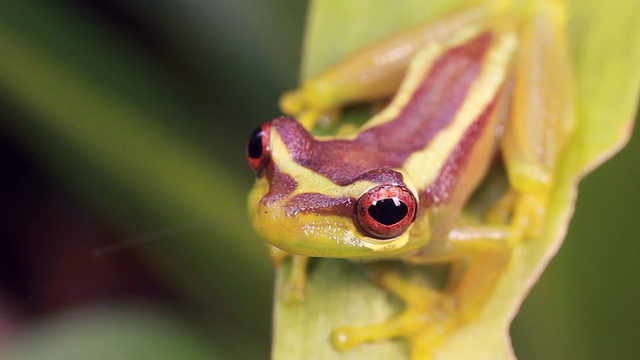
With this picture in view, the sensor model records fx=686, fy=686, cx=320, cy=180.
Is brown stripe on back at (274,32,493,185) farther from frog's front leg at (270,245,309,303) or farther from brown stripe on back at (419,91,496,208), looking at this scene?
frog's front leg at (270,245,309,303)

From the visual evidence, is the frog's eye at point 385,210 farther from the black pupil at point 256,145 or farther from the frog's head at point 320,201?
the black pupil at point 256,145

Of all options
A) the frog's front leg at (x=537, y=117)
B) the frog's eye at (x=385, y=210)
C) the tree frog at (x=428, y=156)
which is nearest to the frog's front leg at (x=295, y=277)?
the tree frog at (x=428, y=156)

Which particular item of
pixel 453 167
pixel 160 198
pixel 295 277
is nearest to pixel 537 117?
pixel 453 167

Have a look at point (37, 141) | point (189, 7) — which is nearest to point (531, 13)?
point (189, 7)

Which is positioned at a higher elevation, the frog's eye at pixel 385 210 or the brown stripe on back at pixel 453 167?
the brown stripe on back at pixel 453 167

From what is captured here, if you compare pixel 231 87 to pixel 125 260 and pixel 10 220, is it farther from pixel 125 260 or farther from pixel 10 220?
pixel 10 220

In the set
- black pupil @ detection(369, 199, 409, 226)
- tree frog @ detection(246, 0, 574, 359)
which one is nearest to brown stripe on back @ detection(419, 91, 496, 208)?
tree frog @ detection(246, 0, 574, 359)

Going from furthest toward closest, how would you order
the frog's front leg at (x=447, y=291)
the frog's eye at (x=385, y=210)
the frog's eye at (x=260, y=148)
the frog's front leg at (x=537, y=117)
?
the frog's front leg at (x=537, y=117)
the frog's front leg at (x=447, y=291)
the frog's eye at (x=260, y=148)
the frog's eye at (x=385, y=210)
